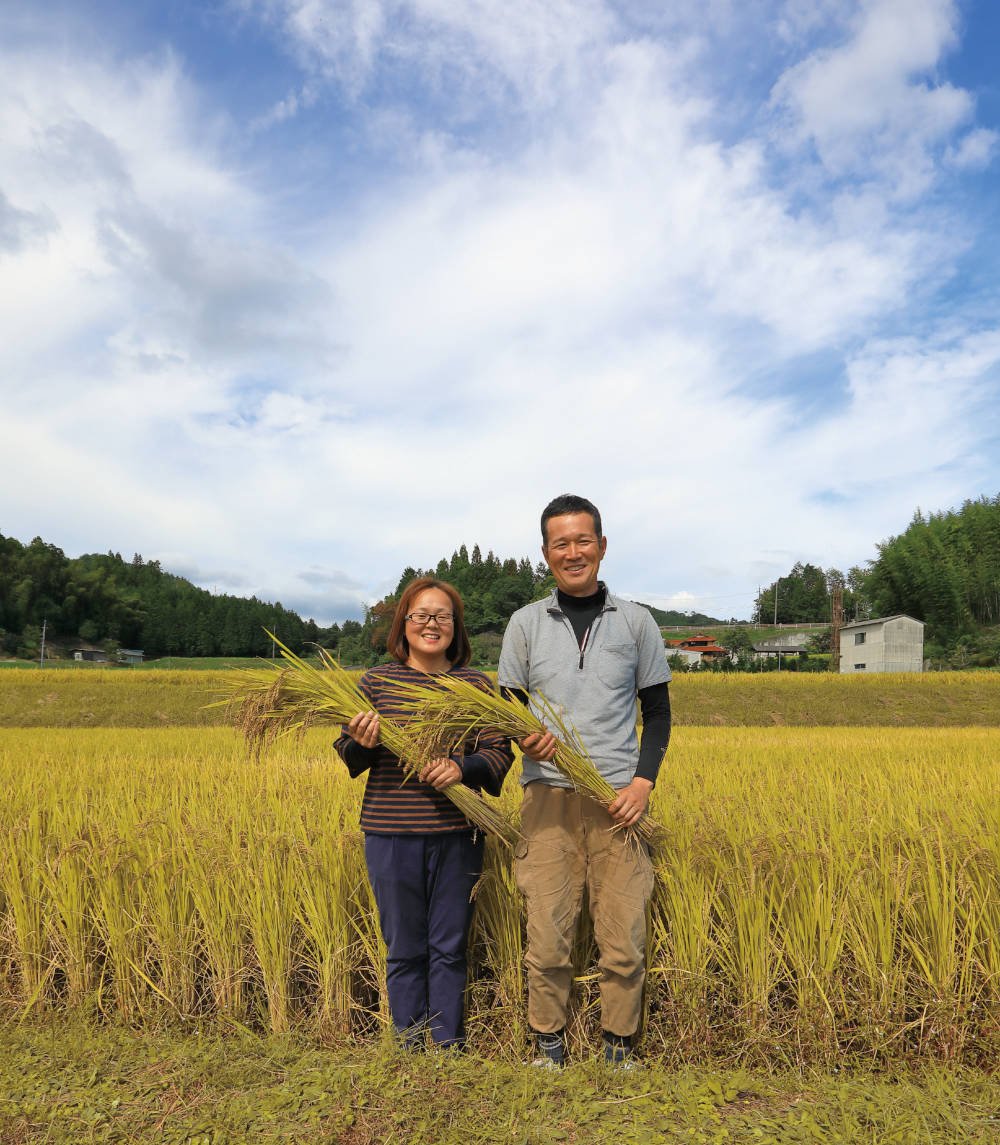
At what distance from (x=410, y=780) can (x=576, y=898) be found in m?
0.63

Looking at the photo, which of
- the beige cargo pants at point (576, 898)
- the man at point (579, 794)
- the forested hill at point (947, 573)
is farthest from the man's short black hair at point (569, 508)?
the forested hill at point (947, 573)

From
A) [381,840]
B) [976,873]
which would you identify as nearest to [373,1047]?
[381,840]

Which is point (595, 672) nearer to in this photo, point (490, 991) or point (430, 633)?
point (430, 633)

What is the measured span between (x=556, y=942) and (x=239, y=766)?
15.1 feet

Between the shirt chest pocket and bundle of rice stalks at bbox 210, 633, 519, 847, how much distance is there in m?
0.51

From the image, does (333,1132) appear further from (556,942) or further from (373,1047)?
(556,942)

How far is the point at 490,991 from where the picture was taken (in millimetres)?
2455

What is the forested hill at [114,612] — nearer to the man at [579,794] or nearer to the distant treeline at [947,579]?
the distant treeline at [947,579]

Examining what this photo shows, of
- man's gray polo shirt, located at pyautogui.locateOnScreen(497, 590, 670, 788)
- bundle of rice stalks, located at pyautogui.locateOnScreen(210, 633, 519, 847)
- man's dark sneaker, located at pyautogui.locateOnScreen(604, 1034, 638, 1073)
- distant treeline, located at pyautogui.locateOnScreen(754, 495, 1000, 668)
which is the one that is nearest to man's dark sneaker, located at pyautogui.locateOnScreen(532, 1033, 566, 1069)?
man's dark sneaker, located at pyautogui.locateOnScreen(604, 1034, 638, 1073)

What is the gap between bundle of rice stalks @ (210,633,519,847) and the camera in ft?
7.00

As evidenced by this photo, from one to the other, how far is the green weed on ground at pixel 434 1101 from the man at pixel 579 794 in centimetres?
21

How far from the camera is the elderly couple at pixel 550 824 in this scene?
2.01m

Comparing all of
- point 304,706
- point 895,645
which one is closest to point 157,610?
point 895,645

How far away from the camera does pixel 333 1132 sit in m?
1.72
